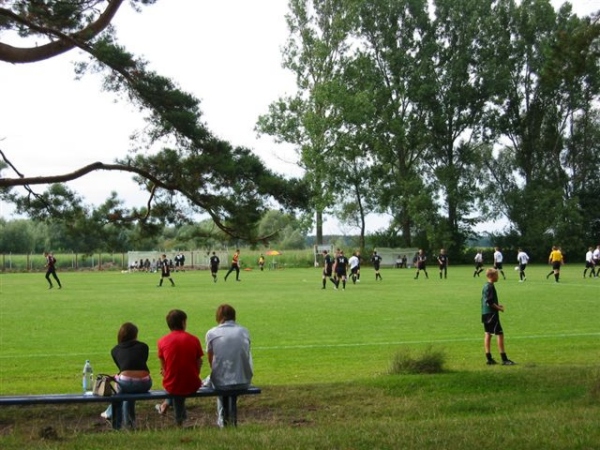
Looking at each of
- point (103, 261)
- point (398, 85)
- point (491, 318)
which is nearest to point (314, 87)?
point (398, 85)

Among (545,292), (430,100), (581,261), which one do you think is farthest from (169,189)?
(581,261)

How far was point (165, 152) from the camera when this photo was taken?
36.2 ft

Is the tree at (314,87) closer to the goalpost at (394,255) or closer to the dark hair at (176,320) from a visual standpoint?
the goalpost at (394,255)

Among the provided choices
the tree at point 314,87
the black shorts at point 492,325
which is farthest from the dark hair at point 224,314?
the tree at point 314,87

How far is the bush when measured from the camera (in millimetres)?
12086

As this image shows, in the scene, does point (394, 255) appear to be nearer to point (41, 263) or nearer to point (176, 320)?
point (41, 263)

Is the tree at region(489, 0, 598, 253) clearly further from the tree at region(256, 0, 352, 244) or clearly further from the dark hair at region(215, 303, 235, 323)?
the dark hair at region(215, 303, 235, 323)

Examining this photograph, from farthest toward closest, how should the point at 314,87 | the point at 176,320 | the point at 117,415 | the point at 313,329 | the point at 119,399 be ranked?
the point at 314,87, the point at 313,329, the point at 117,415, the point at 176,320, the point at 119,399

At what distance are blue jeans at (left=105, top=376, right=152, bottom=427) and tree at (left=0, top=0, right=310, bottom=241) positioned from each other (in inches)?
121

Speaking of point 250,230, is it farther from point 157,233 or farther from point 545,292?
point 545,292

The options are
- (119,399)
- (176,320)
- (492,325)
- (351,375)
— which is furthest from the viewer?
(492,325)

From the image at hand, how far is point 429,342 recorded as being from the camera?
16.3 meters

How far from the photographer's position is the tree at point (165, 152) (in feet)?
34.5

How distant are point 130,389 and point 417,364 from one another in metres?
5.03
